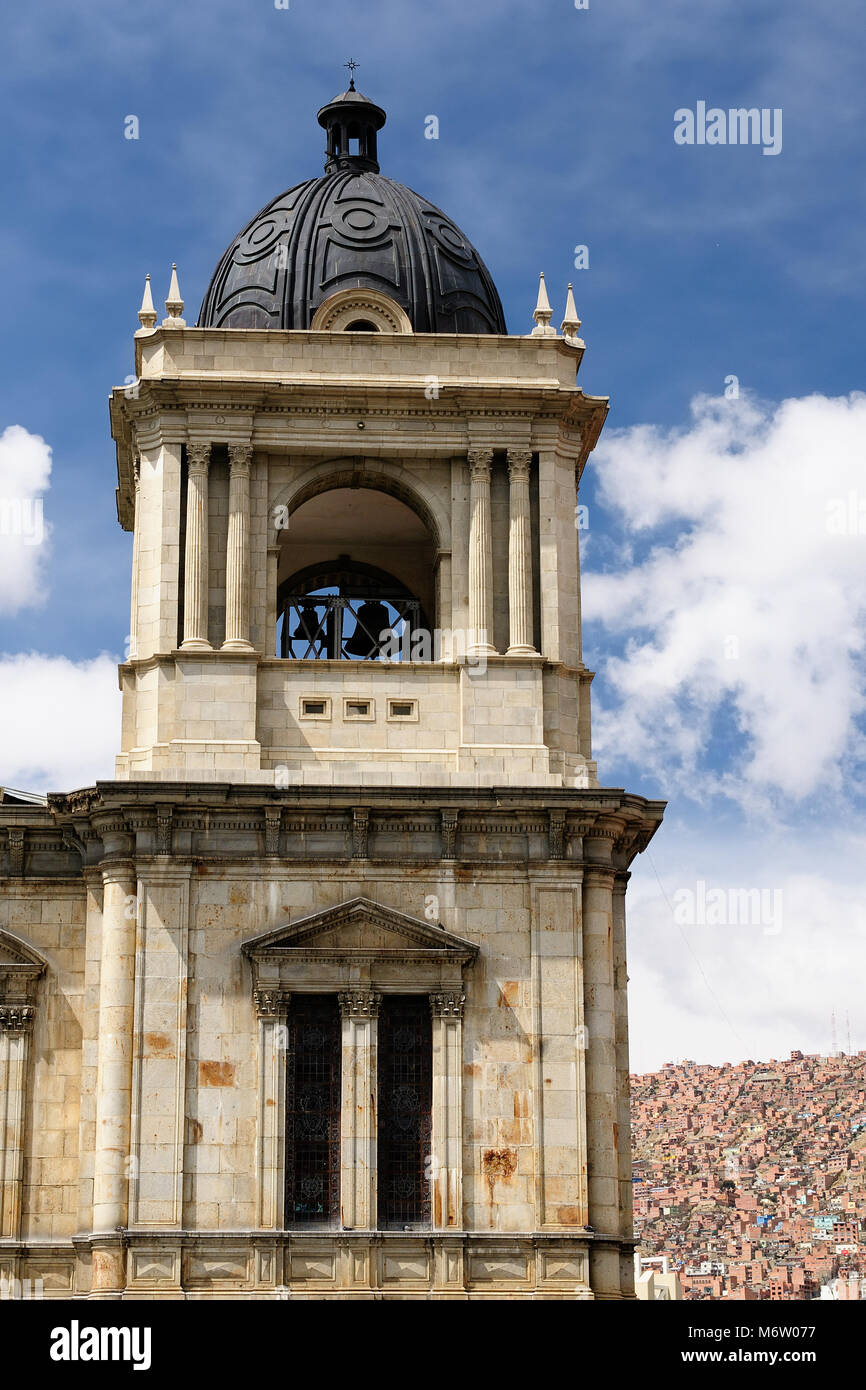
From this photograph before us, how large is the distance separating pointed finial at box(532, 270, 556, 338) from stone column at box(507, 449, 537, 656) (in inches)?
108

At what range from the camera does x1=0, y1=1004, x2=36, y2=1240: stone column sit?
141 ft

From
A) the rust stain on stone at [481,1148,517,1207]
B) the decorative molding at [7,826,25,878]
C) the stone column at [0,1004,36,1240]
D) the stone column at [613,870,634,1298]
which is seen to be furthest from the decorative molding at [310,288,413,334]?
the rust stain on stone at [481,1148,517,1207]

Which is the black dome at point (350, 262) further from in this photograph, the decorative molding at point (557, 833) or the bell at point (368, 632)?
the decorative molding at point (557, 833)

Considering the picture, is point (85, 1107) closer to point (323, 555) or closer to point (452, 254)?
point (323, 555)

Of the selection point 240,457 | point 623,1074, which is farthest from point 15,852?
point 623,1074

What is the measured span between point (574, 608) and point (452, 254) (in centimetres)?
889

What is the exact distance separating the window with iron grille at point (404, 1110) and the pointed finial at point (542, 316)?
45.1ft

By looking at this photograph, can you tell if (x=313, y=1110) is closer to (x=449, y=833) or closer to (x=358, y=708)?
(x=449, y=833)

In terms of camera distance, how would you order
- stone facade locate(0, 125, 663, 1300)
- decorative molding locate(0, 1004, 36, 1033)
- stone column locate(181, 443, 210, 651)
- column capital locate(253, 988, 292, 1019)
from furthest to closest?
stone column locate(181, 443, 210, 651) → decorative molding locate(0, 1004, 36, 1033) → column capital locate(253, 988, 292, 1019) → stone facade locate(0, 125, 663, 1300)

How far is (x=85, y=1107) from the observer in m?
42.4

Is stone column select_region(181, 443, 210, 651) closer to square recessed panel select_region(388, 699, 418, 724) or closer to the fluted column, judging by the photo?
square recessed panel select_region(388, 699, 418, 724)

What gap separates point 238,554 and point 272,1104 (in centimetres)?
1053

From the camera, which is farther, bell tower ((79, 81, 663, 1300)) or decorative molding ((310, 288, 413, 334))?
decorative molding ((310, 288, 413, 334))
